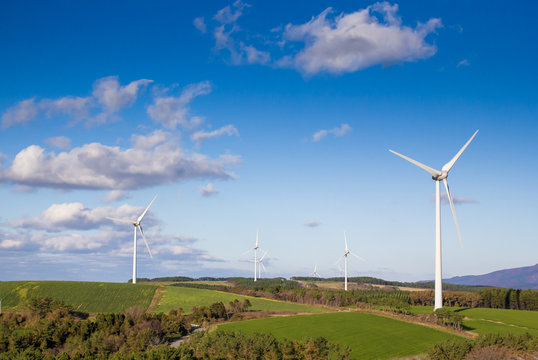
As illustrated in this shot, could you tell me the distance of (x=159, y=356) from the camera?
6009cm

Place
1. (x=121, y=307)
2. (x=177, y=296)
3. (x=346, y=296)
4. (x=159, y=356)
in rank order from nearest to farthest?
(x=159, y=356) < (x=121, y=307) < (x=177, y=296) < (x=346, y=296)

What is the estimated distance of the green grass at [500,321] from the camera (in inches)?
4235

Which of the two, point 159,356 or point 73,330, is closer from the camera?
point 159,356

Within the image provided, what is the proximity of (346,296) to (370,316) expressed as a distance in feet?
171

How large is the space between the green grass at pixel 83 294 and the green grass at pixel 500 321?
272ft

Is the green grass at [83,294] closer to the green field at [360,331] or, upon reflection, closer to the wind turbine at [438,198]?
the green field at [360,331]

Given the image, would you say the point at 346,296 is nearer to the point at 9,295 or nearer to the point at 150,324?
the point at 150,324

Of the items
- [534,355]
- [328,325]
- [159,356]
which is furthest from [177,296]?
[534,355]

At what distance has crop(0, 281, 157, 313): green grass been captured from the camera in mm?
129375

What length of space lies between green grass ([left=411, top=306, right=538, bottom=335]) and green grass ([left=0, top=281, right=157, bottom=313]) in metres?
83.0

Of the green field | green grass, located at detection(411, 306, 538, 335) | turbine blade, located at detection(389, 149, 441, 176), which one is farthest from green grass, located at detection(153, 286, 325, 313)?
turbine blade, located at detection(389, 149, 441, 176)

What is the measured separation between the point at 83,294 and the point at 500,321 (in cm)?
11061

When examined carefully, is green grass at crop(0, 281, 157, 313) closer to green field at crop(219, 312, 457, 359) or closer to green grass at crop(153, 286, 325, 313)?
green grass at crop(153, 286, 325, 313)

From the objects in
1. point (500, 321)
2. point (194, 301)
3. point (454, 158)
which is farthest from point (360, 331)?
point (194, 301)
